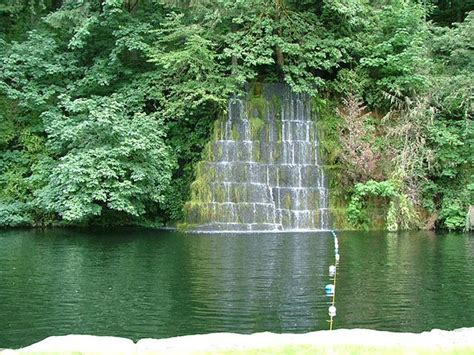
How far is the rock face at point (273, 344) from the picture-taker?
5074mm

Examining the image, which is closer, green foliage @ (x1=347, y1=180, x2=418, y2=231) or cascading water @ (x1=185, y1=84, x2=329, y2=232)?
green foliage @ (x1=347, y1=180, x2=418, y2=231)

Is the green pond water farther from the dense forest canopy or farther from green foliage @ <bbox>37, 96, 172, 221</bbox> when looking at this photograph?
the dense forest canopy

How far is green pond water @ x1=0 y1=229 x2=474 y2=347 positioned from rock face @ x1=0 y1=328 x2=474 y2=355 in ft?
8.49

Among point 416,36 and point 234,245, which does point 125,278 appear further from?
point 416,36

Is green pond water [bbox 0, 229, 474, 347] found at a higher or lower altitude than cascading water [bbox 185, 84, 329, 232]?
lower

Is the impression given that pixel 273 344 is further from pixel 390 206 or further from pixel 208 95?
pixel 208 95

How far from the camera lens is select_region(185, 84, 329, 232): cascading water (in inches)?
923

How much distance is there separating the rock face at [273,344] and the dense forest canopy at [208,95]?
16.3 m

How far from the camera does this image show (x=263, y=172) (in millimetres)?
24547

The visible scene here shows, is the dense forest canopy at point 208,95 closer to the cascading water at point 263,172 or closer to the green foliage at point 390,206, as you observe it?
the green foliage at point 390,206

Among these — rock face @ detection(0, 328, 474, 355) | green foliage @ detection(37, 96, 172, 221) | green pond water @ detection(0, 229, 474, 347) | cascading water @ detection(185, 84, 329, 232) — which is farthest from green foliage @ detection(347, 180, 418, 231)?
rock face @ detection(0, 328, 474, 355)

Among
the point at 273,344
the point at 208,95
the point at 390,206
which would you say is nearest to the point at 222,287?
the point at 273,344

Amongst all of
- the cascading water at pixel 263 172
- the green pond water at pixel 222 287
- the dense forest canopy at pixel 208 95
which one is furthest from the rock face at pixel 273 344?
the cascading water at pixel 263 172

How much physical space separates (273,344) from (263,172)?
765 inches
